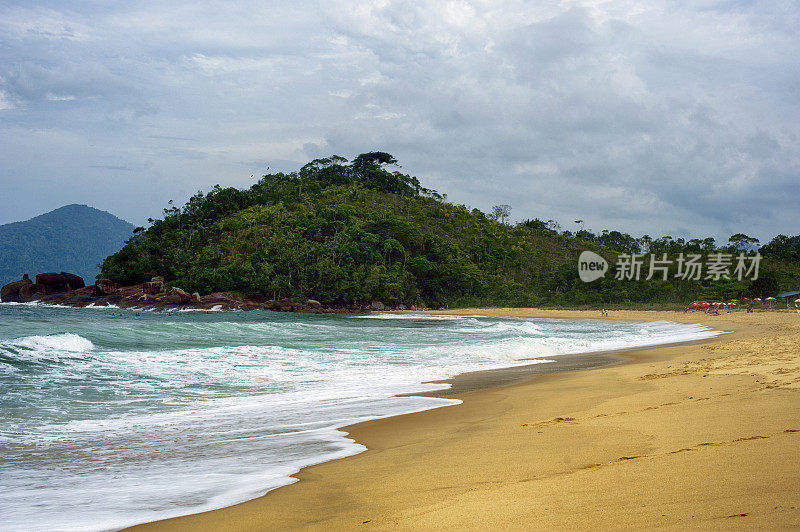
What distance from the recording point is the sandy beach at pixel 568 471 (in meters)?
2.62

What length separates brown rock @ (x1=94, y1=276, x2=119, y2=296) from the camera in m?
62.4

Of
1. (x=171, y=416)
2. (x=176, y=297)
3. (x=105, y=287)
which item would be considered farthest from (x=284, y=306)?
(x=171, y=416)

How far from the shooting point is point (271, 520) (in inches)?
123

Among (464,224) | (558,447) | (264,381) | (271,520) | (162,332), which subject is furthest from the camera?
(464,224)

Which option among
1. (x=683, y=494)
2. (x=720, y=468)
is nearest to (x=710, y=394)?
(x=720, y=468)

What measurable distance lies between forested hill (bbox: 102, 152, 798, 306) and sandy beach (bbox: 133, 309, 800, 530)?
58.5 m

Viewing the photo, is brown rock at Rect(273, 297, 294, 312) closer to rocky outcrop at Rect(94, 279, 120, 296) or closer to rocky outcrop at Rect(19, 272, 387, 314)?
rocky outcrop at Rect(19, 272, 387, 314)

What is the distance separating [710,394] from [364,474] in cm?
462

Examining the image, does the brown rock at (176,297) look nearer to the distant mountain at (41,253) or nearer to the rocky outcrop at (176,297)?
the rocky outcrop at (176,297)

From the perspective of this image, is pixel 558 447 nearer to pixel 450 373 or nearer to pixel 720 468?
pixel 720 468

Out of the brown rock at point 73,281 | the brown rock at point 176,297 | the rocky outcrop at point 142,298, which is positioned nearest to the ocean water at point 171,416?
the brown rock at point 176,297

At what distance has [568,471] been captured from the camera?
11.5 feet

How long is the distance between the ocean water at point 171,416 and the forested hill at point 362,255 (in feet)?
168

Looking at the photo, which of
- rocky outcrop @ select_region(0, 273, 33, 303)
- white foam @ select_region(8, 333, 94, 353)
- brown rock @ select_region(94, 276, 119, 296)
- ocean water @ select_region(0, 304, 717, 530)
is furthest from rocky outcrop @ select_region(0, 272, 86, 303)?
white foam @ select_region(8, 333, 94, 353)
